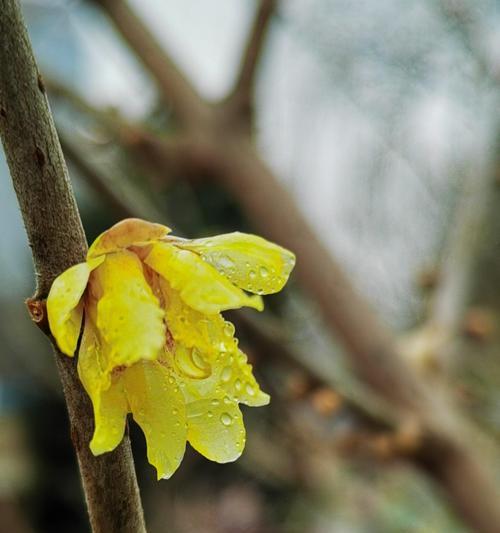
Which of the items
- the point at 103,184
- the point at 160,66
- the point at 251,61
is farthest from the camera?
the point at 160,66

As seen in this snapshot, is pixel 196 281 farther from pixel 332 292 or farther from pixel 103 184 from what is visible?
pixel 332 292

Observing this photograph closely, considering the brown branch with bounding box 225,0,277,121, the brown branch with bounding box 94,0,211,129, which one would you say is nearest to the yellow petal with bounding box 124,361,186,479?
the brown branch with bounding box 225,0,277,121

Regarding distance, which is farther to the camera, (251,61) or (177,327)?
(251,61)

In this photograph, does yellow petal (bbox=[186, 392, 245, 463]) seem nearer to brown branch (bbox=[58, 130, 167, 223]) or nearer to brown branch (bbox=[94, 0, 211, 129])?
brown branch (bbox=[58, 130, 167, 223])

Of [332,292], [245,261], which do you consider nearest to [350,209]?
[332,292]

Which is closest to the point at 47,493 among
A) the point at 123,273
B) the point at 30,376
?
the point at 30,376

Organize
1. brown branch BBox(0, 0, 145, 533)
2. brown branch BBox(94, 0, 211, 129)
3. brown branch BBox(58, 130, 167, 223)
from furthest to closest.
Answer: brown branch BBox(94, 0, 211, 129) < brown branch BBox(58, 130, 167, 223) < brown branch BBox(0, 0, 145, 533)
